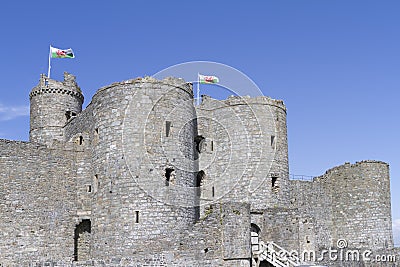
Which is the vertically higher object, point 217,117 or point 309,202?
point 217,117

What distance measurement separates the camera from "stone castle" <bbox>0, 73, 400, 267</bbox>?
88.2 ft

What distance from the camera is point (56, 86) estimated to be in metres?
36.9

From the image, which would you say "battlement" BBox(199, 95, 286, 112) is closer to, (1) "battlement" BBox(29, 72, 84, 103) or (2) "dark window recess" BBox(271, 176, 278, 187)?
(2) "dark window recess" BBox(271, 176, 278, 187)

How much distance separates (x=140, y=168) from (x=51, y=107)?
11352 mm

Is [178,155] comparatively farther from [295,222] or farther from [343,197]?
[343,197]

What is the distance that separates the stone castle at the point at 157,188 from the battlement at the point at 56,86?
2.47 meters

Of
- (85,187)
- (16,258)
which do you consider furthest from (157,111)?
(16,258)

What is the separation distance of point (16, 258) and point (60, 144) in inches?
229

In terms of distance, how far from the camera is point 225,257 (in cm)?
2620

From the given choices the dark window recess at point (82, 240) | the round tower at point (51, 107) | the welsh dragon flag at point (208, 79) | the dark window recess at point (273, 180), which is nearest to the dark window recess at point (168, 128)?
the dark window recess at point (82, 240)

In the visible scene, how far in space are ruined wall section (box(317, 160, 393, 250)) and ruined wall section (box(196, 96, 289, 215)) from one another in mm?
6262

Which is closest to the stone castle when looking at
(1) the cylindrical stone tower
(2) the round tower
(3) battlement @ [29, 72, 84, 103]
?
(1) the cylindrical stone tower

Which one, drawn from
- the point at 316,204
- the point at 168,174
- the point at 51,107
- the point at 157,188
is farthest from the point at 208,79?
the point at 157,188

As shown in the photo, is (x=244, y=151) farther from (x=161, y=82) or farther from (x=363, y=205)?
(x=363, y=205)
